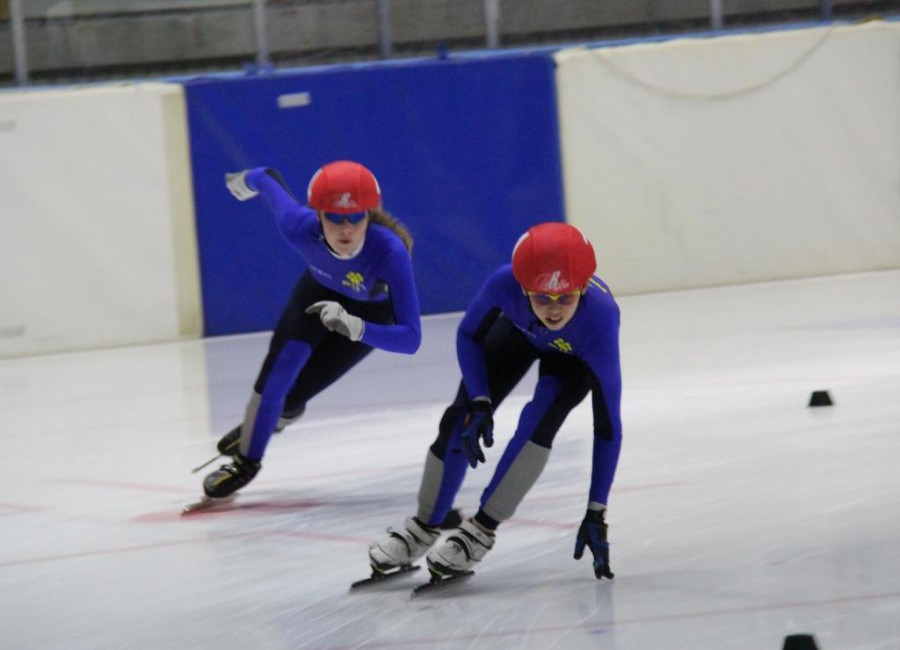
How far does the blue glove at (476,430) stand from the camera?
3.62m

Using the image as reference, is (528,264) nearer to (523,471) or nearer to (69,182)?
(523,471)

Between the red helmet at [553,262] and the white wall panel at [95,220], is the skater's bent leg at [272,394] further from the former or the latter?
the white wall panel at [95,220]

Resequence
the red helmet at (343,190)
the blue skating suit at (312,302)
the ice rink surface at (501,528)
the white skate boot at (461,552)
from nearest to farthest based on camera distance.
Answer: the ice rink surface at (501,528) → the white skate boot at (461,552) → the red helmet at (343,190) → the blue skating suit at (312,302)

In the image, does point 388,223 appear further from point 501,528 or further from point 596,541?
point 596,541

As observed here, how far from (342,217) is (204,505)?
3.88ft

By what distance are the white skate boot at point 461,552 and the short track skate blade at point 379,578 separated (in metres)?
0.15

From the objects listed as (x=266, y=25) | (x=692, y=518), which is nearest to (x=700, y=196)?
(x=266, y=25)

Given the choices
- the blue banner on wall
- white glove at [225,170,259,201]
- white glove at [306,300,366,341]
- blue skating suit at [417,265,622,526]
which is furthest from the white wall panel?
blue skating suit at [417,265,622,526]

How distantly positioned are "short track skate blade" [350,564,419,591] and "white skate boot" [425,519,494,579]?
0.50ft

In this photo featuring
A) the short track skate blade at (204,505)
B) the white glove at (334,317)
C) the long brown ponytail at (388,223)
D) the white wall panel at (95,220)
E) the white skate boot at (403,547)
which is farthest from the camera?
the white wall panel at (95,220)

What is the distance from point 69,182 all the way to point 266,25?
2067 millimetres

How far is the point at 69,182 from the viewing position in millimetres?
11156

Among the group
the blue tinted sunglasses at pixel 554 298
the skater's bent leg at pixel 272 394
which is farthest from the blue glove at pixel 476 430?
the skater's bent leg at pixel 272 394

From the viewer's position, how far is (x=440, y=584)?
3.74m
